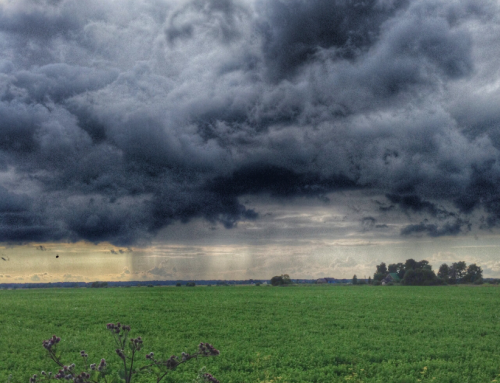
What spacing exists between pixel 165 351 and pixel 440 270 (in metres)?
116

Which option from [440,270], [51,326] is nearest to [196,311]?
[51,326]

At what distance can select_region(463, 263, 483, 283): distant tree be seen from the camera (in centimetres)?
10981

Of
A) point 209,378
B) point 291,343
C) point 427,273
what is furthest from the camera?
point 427,273

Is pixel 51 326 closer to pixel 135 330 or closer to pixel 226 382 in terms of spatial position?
pixel 135 330

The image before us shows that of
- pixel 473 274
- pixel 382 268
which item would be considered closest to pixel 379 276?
pixel 382 268

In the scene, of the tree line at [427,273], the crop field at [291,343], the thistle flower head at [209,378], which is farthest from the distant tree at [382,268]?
the thistle flower head at [209,378]

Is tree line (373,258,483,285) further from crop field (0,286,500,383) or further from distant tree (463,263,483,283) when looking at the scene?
crop field (0,286,500,383)

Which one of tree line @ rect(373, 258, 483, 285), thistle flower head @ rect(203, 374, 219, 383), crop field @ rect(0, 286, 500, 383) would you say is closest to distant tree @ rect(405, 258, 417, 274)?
tree line @ rect(373, 258, 483, 285)

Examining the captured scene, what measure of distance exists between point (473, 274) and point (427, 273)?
19.1 metres

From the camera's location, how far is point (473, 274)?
111250 millimetres

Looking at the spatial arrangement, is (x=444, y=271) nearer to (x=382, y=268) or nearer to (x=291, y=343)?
(x=382, y=268)

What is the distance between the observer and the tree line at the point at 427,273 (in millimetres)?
103375

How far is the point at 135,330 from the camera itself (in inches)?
908

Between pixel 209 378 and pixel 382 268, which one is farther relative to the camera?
pixel 382 268
